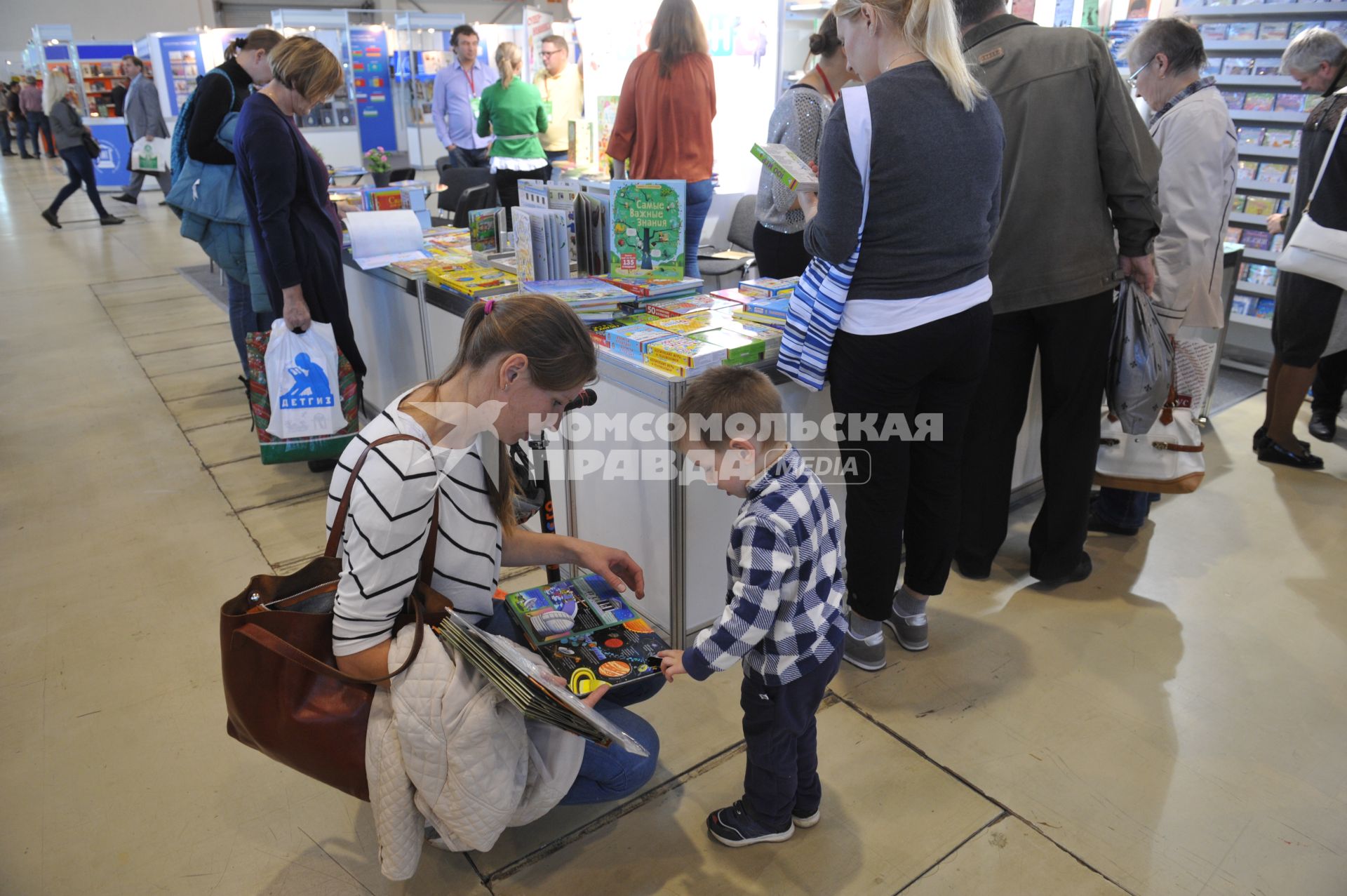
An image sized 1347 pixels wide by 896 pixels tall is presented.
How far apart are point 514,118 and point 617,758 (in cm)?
544

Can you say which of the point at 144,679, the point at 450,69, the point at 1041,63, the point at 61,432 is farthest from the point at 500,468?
the point at 450,69

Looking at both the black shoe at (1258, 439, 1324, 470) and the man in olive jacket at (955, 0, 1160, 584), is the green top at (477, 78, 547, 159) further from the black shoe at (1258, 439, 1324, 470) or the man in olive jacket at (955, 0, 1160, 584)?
the black shoe at (1258, 439, 1324, 470)

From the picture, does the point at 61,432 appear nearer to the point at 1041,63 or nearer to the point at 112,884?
the point at 112,884

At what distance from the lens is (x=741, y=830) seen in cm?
191

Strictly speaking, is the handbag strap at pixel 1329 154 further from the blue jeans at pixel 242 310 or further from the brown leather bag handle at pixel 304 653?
the blue jeans at pixel 242 310

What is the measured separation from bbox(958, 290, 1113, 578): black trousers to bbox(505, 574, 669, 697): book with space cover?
51.2 inches

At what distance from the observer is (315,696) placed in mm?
1529

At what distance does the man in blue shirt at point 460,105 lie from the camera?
749cm

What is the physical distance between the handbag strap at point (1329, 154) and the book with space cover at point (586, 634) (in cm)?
325

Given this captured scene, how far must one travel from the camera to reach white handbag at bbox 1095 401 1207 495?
3.05m

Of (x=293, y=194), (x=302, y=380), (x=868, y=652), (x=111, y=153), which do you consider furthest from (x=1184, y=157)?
(x=111, y=153)

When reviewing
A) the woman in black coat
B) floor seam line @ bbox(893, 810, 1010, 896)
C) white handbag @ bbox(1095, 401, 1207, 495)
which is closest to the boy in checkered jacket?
floor seam line @ bbox(893, 810, 1010, 896)

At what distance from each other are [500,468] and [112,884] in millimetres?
1202

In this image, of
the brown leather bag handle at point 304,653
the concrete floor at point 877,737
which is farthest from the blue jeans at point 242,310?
the brown leather bag handle at point 304,653
